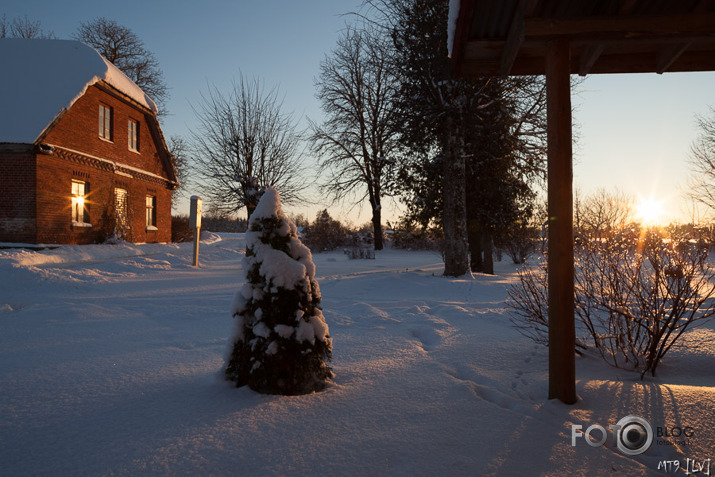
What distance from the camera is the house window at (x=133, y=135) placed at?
1775 cm

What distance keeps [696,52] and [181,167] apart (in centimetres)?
4111

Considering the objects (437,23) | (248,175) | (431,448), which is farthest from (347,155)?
(431,448)

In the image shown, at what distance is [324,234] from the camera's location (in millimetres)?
29453

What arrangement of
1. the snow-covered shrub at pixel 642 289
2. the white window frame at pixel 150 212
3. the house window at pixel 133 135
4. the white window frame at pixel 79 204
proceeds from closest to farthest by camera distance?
1. the snow-covered shrub at pixel 642 289
2. the white window frame at pixel 79 204
3. the house window at pixel 133 135
4. the white window frame at pixel 150 212

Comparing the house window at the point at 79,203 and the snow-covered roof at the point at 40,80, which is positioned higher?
the snow-covered roof at the point at 40,80

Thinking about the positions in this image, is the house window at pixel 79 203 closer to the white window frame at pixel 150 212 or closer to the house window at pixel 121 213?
the house window at pixel 121 213

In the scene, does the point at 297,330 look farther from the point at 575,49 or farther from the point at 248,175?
the point at 248,175

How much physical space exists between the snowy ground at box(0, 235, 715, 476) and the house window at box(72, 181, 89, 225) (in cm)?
992

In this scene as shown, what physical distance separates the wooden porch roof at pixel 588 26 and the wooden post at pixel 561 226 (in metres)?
0.19

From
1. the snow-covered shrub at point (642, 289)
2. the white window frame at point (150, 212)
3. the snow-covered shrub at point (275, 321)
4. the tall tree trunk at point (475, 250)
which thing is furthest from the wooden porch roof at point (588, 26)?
the white window frame at point (150, 212)

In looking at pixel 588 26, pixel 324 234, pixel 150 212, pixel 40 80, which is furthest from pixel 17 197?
pixel 324 234

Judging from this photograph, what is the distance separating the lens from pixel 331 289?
31.9 feet

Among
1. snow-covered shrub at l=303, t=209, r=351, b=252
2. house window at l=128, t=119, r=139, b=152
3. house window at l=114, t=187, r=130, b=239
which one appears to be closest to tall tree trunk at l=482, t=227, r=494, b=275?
house window at l=114, t=187, r=130, b=239

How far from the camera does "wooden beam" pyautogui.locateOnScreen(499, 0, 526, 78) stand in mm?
3109
